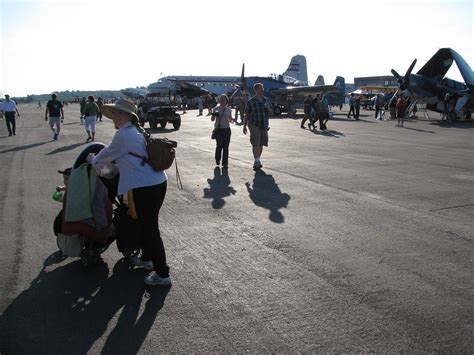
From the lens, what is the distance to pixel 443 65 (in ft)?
105

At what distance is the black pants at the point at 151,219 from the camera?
395 cm

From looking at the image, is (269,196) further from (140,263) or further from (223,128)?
(140,263)

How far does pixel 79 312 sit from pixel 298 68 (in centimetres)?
6817

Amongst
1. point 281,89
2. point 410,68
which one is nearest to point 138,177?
point 410,68

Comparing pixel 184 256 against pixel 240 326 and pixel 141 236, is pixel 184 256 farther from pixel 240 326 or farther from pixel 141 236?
pixel 240 326

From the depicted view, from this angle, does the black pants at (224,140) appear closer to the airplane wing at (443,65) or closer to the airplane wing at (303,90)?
the airplane wing at (443,65)

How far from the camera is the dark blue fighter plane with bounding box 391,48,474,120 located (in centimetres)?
3005

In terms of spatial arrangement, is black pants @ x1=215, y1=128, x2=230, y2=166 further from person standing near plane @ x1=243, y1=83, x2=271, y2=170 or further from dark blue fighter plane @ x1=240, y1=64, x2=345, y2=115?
dark blue fighter plane @ x1=240, y1=64, x2=345, y2=115

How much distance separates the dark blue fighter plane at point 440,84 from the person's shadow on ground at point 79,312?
31027 mm

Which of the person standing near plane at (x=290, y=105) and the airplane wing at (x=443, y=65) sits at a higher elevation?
the airplane wing at (x=443, y=65)

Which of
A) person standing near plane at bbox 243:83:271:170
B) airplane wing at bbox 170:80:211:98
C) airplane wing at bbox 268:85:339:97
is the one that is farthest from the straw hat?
airplane wing at bbox 170:80:211:98

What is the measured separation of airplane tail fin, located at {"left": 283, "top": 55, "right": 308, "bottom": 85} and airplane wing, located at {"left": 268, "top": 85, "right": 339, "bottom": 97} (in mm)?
28490

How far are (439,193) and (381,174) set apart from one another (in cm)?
198

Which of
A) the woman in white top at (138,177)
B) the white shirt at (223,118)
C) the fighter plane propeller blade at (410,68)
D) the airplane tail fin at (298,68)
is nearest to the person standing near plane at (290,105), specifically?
the fighter plane propeller blade at (410,68)
